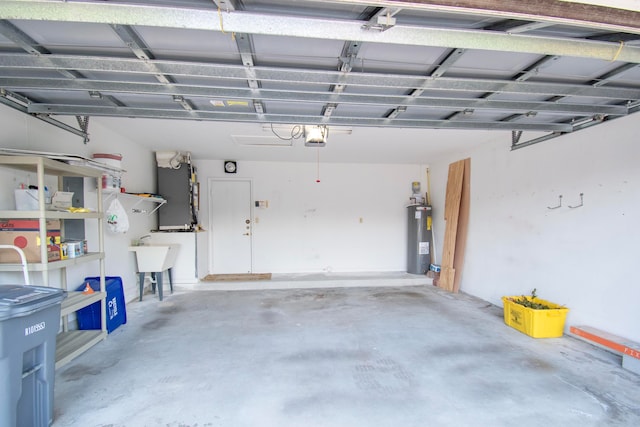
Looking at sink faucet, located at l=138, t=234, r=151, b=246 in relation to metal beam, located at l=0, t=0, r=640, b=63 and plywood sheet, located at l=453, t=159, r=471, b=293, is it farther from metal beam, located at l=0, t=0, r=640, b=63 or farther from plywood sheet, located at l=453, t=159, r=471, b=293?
plywood sheet, located at l=453, t=159, r=471, b=293

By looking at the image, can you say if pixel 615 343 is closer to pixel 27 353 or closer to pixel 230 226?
pixel 27 353

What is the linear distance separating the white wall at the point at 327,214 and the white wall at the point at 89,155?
1269 mm

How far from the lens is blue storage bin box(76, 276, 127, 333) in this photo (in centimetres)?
312

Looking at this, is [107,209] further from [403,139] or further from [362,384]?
[403,139]

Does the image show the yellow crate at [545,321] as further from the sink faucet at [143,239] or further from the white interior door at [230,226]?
the sink faucet at [143,239]

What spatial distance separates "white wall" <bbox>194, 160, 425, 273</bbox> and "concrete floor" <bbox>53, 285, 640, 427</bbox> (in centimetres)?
232

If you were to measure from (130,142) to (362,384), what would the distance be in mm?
4534

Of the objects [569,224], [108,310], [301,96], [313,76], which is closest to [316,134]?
[301,96]

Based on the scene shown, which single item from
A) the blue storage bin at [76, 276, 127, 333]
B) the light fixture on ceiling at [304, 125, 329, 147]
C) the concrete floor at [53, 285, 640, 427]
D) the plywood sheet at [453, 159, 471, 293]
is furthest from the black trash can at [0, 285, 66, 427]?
the plywood sheet at [453, 159, 471, 293]

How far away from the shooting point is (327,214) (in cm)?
620

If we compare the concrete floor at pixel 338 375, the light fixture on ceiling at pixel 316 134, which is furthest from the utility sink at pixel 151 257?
the light fixture on ceiling at pixel 316 134

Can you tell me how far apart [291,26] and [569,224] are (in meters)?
3.58

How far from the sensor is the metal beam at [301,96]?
2070mm

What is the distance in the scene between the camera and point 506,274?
4.09 meters
